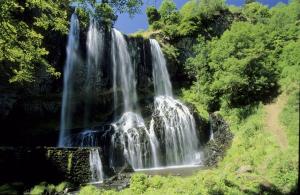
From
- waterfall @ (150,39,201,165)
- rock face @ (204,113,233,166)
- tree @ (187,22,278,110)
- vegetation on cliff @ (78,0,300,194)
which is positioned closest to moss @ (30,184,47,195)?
vegetation on cliff @ (78,0,300,194)

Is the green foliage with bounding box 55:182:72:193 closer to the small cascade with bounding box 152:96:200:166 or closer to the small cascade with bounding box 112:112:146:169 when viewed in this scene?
the small cascade with bounding box 112:112:146:169

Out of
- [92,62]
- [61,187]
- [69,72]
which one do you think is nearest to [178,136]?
[92,62]

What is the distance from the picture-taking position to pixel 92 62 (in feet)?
110

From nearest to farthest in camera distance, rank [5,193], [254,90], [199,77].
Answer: [5,193]
[254,90]
[199,77]

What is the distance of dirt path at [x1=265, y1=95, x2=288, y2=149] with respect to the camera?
21.6 metres

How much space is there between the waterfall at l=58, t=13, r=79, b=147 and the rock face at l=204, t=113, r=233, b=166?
12.7 meters

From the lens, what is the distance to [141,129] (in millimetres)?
27328

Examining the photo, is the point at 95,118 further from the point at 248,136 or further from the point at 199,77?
the point at 248,136

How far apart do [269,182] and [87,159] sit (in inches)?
395

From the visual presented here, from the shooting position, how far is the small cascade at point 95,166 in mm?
19797

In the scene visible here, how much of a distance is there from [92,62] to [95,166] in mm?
15642

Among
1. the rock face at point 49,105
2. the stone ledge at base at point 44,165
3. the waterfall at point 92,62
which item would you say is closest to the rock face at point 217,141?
the rock face at point 49,105

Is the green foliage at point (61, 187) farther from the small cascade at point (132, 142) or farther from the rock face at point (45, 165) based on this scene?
the small cascade at point (132, 142)

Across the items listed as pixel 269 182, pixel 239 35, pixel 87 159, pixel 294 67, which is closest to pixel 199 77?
pixel 239 35
